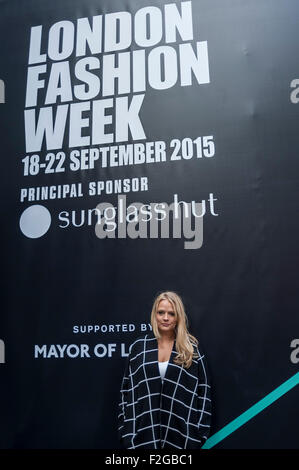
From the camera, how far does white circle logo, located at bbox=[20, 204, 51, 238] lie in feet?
8.86

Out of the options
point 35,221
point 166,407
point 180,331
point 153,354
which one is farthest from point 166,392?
point 35,221

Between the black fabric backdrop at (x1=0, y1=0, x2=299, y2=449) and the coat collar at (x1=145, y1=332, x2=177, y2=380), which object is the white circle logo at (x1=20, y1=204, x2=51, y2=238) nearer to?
the black fabric backdrop at (x1=0, y1=0, x2=299, y2=449)

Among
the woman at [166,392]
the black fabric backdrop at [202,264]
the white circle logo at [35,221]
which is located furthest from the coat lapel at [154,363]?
the white circle logo at [35,221]

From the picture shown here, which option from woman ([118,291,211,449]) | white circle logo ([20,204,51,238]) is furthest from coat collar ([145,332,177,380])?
white circle logo ([20,204,51,238])

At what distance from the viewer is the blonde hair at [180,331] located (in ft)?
7.50

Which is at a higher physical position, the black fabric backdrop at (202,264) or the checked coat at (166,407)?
the black fabric backdrop at (202,264)

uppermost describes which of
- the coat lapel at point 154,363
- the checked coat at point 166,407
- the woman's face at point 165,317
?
the woman's face at point 165,317

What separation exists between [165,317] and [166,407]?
0.50 metres

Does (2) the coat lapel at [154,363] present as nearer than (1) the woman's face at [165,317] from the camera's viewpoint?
Yes

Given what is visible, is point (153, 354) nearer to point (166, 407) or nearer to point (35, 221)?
point (166, 407)

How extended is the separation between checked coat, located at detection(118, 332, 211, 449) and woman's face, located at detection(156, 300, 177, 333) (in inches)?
5.4

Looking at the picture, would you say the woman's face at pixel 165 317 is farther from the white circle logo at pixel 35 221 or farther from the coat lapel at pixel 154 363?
the white circle logo at pixel 35 221

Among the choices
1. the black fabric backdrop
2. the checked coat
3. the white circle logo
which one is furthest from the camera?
the white circle logo

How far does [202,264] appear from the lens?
97.3 inches
